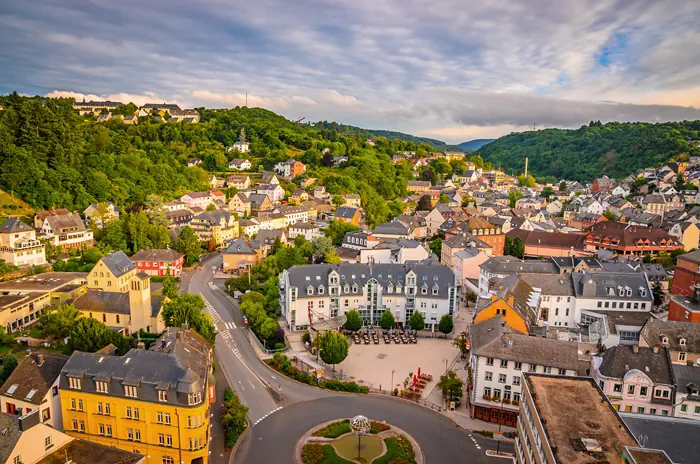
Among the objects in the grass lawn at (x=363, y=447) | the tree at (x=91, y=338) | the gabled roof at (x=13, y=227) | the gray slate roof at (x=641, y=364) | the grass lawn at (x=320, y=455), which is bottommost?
the grass lawn at (x=363, y=447)

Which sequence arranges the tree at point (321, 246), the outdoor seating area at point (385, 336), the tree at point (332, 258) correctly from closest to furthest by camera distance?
the outdoor seating area at point (385, 336), the tree at point (332, 258), the tree at point (321, 246)

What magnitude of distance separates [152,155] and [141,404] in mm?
82416

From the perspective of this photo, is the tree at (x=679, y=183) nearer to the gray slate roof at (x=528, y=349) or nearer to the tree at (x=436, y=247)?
the tree at (x=436, y=247)

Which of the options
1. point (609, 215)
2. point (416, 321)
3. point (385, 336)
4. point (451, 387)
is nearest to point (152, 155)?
point (385, 336)

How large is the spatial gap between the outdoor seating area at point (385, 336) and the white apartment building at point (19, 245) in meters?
39.2

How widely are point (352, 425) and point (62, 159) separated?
219 feet

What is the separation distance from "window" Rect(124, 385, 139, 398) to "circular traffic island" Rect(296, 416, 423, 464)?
9.09 meters

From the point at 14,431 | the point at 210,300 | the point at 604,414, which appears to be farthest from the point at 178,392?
the point at 210,300

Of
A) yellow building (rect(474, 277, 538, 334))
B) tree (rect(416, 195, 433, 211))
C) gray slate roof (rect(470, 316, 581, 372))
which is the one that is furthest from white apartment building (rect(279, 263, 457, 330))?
tree (rect(416, 195, 433, 211))

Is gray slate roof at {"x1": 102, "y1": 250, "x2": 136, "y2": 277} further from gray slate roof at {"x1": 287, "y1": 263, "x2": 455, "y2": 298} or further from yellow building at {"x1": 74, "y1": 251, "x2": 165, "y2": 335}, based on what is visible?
gray slate roof at {"x1": 287, "y1": 263, "x2": 455, "y2": 298}

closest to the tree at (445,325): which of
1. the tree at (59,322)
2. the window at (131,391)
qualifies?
the window at (131,391)

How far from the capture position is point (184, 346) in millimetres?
28344

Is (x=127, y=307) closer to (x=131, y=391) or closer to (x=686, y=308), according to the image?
(x=131, y=391)

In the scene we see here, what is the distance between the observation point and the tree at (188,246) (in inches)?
2554
